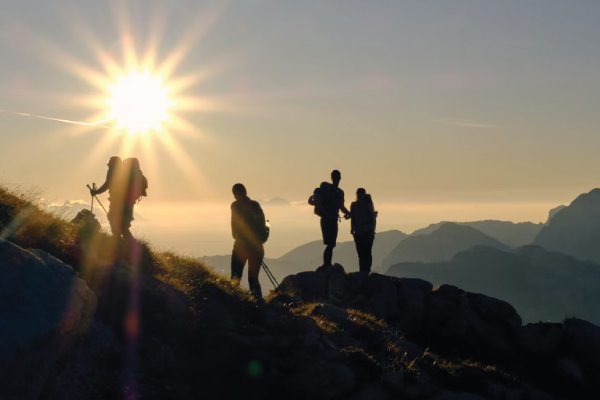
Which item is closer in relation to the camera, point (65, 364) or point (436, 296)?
point (65, 364)

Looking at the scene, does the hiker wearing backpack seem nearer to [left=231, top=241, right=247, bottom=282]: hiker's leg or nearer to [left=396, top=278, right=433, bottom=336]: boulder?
[left=231, top=241, right=247, bottom=282]: hiker's leg

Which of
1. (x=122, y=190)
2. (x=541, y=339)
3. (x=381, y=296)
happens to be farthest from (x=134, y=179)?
(x=541, y=339)

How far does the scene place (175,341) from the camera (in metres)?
10.8

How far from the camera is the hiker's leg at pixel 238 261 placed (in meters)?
16.0

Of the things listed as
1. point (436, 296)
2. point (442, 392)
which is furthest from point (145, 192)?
point (436, 296)

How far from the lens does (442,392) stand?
11.2 meters

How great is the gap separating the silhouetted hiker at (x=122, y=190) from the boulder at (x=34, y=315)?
21.7 ft

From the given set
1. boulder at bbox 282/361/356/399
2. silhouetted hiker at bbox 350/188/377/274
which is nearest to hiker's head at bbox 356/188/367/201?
silhouetted hiker at bbox 350/188/377/274

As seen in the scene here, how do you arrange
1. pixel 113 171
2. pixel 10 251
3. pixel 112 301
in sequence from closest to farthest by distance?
pixel 10 251
pixel 112 301
pixel 113 171

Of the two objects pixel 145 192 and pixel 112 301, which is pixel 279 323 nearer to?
pixel 112 301

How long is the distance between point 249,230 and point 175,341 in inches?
215

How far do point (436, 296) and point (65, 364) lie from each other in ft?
54.4

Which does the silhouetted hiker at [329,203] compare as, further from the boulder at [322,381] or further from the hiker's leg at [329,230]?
the boulder at [322,381]

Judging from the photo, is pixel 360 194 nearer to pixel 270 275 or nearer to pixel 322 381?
pixel 270 275
